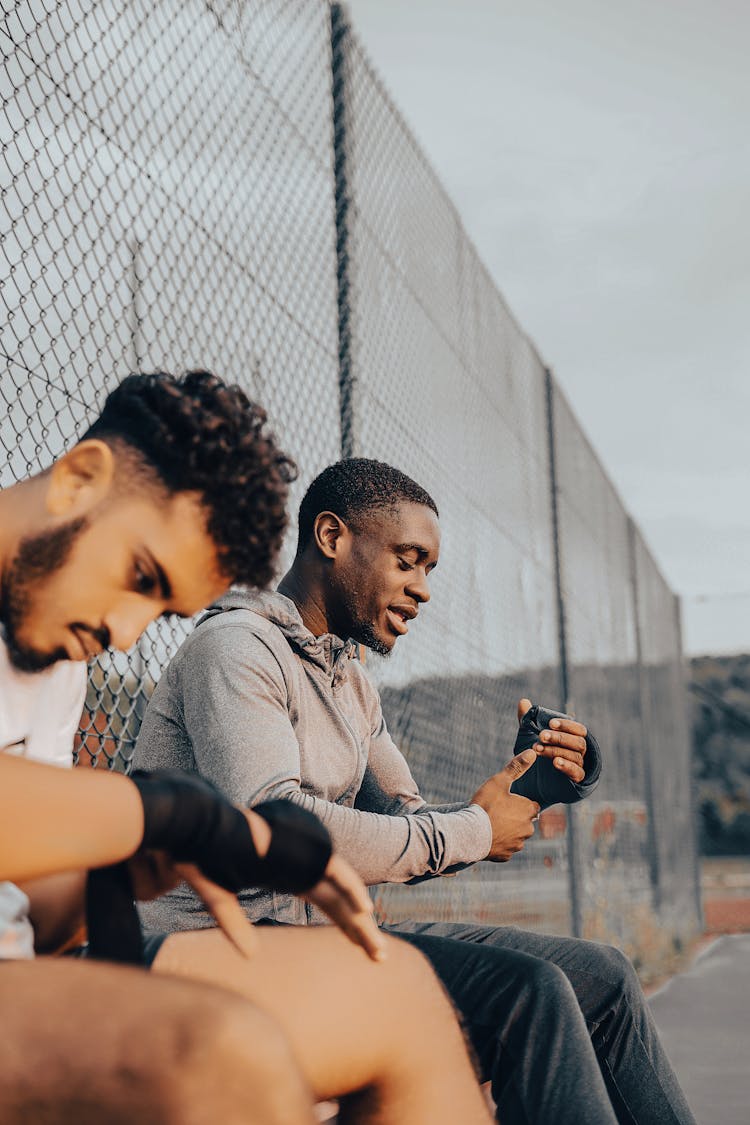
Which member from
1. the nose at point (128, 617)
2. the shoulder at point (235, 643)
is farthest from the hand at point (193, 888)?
the shoulder at point (235, 643)

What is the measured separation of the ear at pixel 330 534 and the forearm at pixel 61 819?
1474mm

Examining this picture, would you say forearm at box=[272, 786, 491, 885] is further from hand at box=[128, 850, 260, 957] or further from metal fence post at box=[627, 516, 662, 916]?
metal fence post at box=[627, 516, 662, 916]

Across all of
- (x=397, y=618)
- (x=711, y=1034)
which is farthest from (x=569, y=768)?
(x=711, y=1034)

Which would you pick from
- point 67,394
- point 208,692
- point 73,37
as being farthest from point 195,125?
point 208,692

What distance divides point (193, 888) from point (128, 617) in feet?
1.04

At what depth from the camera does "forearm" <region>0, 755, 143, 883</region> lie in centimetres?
111

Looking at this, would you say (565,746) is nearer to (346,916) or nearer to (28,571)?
(346,916)

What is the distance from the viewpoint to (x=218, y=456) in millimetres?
1459

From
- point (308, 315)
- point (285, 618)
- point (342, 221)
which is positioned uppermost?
point (342, 221)

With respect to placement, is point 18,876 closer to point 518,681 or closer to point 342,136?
point 342,136

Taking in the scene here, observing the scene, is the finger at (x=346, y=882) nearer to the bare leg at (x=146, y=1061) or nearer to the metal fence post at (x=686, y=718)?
the bare leg at (x=146, y=1061)

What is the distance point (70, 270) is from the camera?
7.66 feet

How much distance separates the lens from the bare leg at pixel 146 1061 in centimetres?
94

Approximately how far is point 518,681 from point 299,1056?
16.2 ft
